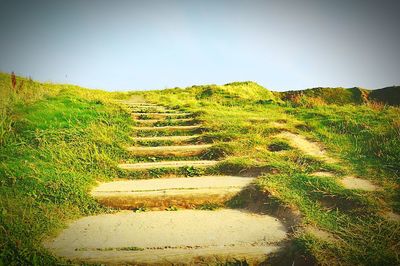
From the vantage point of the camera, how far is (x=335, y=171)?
12.3 feet

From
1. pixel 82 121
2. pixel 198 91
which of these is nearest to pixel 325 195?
pixel 82 121

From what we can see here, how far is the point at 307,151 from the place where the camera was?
4.64 m

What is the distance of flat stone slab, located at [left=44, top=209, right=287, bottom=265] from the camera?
2.23 m

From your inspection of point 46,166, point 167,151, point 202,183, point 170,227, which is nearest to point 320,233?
point 170,227

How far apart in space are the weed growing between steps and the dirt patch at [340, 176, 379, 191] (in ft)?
8.76

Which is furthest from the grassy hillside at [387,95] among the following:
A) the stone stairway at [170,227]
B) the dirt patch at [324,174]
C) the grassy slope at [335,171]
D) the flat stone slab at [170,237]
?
the flat stone slab at [170,237]

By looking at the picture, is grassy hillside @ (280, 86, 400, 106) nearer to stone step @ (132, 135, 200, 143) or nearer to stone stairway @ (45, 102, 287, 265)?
stone step @ (132, 135, 200, 143)

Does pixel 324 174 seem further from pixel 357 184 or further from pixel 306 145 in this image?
pixel 306 145

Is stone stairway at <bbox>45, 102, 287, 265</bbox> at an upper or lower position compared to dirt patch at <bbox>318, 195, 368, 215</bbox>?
lower

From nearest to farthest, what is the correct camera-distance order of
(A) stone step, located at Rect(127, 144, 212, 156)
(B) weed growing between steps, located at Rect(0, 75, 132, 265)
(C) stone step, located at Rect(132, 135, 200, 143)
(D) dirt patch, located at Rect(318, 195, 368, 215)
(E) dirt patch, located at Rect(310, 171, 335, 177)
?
(B) weed growing between steps, located at Rect(0, 75, 132, 265), (D) dirt patch, located at Rect(318, 195, 368, 215), (E) dirt patch, located at Rect(310, 171, 335, 177), (A) stone step, located at Rect(127, 144, 212, 156), (C) stone step, located at Rect(132, 135, 200, 143)

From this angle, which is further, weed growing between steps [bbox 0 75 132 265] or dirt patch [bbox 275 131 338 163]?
dirt patch [bbox 275 131 338 163]

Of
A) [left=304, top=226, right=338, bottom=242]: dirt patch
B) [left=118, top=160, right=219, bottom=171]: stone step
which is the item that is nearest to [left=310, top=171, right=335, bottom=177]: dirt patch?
[left=304, top=226, right=338, bottom=242]: dirt patch

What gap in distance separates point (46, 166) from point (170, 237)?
1912mm

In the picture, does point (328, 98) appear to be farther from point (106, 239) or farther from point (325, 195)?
point (106, 239)
